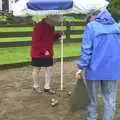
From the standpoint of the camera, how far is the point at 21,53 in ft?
50.9

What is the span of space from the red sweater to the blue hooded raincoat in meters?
2.51

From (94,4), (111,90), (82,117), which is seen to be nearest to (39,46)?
(94,4)

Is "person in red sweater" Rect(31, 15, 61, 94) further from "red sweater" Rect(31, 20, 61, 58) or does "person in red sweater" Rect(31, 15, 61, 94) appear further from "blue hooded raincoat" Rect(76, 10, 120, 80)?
"blue hooded raincoat" Rect(76, 10, 120, 80)

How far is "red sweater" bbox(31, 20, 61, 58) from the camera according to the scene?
347 inches

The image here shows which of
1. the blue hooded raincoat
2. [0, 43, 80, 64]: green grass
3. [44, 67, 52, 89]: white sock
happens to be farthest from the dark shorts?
[0, 43, 80, 64]: green grass

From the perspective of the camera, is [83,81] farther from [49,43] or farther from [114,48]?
[49,43]

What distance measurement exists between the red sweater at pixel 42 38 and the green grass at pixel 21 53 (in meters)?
4.29

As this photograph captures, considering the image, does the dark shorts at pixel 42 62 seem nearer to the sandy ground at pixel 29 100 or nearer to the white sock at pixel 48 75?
the white sock at pixel 48 75

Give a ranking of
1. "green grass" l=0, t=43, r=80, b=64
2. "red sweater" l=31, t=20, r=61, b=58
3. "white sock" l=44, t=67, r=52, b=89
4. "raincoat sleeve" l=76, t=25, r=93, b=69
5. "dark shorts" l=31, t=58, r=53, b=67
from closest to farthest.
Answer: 1. "raincoat sleeve" l=76, t=25, r=93, b=69
2. "red sweater" l=31, t=20, r=61, b=58
3. "dark shorts" l=31, t=58, r=53, b=67
4. "white sock" l=44, t=67, r=52, b=89
5. "green grass" l=0, t=43, r=80, b=64

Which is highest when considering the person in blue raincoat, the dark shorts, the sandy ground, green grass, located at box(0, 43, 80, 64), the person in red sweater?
the person in blue raincoat

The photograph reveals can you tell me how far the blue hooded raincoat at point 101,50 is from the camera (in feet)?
20.6

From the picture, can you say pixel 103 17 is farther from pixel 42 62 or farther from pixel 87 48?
pixel 42 62

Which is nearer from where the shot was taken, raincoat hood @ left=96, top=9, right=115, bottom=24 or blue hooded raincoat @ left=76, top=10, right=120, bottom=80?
blue hooded raincoat @ left=76, top=10, right=120, bottom=80

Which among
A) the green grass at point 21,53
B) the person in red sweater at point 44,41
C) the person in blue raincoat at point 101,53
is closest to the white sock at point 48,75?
the person in red sweater at point 44,41
